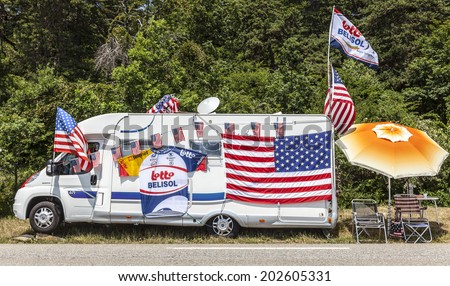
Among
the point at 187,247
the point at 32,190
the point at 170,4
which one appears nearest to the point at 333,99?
the point at 187,247

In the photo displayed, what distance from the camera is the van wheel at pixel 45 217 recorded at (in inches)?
434

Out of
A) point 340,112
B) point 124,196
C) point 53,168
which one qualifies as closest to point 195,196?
point 124,196

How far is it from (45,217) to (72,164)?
1318 mm

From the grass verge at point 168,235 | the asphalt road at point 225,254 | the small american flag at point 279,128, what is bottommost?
the asphalt road at point 225,254

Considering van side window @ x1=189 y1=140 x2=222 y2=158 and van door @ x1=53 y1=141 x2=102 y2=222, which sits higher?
van side window @ x1=189 y1=140 x2=222 y2=158

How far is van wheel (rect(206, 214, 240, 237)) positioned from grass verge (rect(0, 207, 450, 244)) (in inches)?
5.8

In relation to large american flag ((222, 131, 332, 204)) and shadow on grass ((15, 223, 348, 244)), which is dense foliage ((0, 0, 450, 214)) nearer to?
shadow on grass ((15, 223, 348, 244))

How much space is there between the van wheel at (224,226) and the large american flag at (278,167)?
511mm

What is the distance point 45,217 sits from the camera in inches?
434

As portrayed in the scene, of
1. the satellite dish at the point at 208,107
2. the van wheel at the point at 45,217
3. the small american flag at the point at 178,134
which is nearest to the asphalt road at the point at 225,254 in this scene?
the van wheel at the point at 45,217

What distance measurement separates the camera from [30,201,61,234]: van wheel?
11.0 m

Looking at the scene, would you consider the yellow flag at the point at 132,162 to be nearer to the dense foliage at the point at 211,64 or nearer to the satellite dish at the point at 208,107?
the satellite dish at the point at 208,107

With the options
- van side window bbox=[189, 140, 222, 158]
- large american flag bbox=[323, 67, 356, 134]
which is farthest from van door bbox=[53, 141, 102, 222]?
large american flag bbox=[323, 67, 356, 134]

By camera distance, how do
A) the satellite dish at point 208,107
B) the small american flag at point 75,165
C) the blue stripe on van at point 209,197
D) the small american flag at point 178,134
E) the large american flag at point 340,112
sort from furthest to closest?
the large american flag at point 340,112 → the satellite dish at point 208,107 → the small american flag at point 75,165 → the small american flag at point 178,134 → the blue stripe on van at point 209,197
